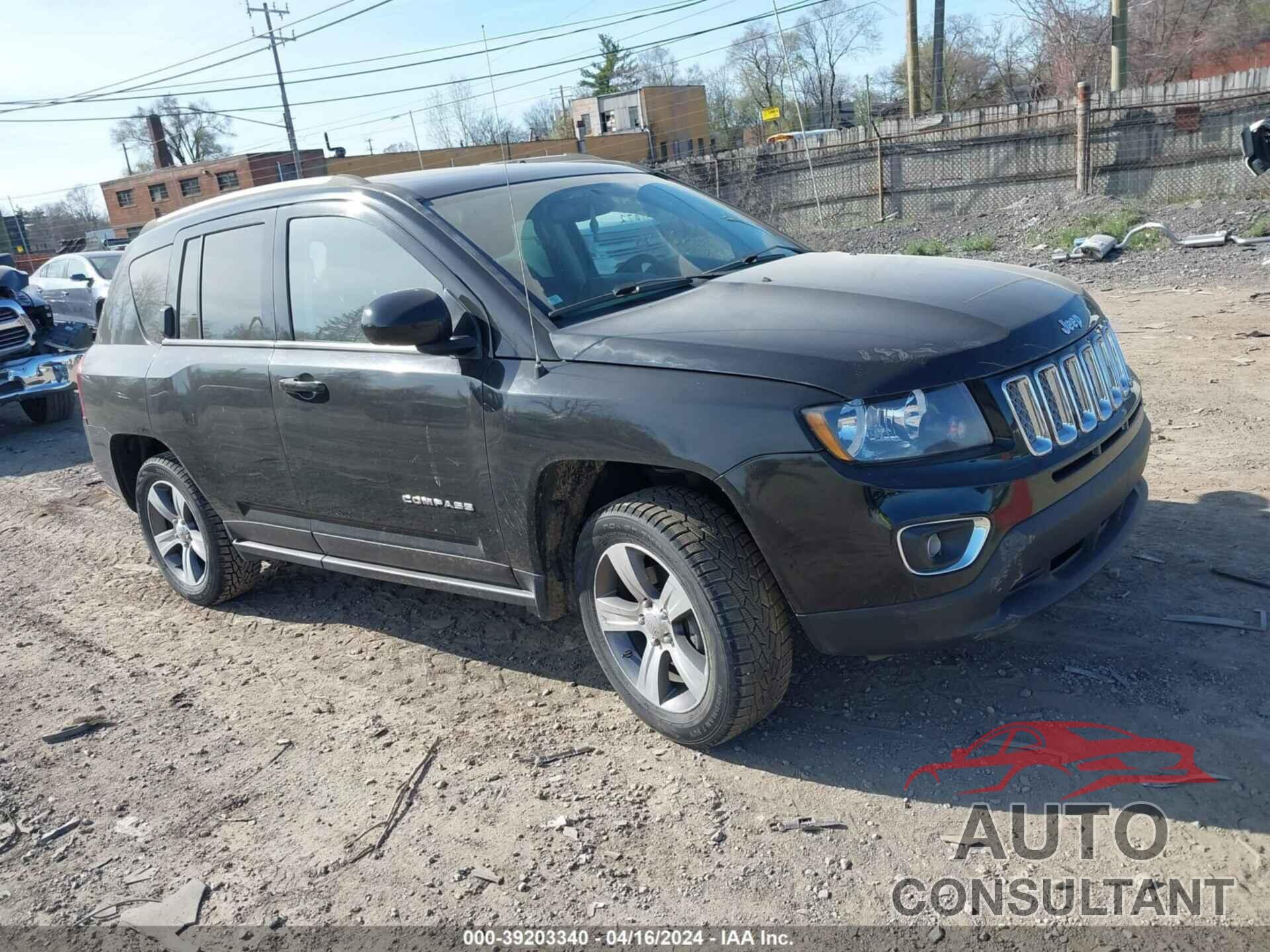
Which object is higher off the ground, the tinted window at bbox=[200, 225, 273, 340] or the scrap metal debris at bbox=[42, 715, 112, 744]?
the tinted window at bbox=[200, 225, 273, 340]

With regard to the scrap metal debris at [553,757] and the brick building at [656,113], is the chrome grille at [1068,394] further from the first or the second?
the brick building at [656,113]

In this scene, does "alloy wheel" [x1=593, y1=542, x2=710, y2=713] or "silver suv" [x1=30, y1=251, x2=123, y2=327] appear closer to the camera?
"alloy wheel" [x1=593, y1=542, x2=710, y2=713]

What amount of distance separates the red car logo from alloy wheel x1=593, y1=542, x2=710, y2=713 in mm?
744

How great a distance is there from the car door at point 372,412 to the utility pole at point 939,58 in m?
20.3

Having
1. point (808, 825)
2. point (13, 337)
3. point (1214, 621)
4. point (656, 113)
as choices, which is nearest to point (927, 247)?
point (13, 337)

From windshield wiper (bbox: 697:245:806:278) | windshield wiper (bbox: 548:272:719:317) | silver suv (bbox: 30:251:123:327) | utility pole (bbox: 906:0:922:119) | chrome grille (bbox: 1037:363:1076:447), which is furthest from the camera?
utility pole (bbox: 906:0:922:119)

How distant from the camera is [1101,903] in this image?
2.46 meters

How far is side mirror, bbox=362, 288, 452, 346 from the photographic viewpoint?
10.5 ft

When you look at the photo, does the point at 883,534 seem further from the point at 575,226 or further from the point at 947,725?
the point at 575,226

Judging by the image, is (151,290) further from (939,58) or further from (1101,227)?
(939,58)

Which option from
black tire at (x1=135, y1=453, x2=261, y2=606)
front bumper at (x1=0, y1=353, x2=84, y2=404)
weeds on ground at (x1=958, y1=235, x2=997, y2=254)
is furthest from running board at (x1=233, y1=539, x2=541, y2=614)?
weeds on ground at (x1=958, y1=235, x2=997, y2=254)

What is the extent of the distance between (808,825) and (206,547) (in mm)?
3352

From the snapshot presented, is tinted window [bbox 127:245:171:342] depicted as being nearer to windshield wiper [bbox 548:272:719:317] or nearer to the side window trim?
the side window trim

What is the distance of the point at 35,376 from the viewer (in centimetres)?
1010
